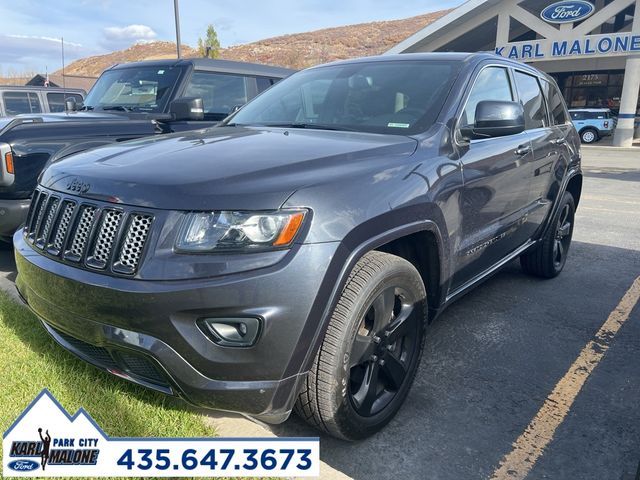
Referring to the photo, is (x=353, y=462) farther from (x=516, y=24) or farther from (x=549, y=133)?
(x=516, y=24)

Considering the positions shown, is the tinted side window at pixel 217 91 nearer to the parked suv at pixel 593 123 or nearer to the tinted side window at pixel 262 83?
the tinted side window at pixel 262 83

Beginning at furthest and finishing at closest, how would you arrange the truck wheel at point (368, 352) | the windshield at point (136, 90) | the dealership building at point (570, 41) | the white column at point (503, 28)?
the white column at point (503, 28) < the dealership building at point (570, 41) < the windshield at point (136, 90) < the truck wheel at point (368, 352)

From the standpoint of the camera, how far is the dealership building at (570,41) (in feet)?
77.8

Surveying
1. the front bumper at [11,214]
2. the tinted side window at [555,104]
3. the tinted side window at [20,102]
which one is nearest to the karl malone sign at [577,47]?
the tinted side window at [20,102]

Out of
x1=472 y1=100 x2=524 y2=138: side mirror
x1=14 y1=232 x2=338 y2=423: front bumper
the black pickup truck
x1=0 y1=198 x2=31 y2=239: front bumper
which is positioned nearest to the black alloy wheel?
x1=14 y1=232 x2=338 y2=423: front bumper

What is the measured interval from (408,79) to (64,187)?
2.05 m

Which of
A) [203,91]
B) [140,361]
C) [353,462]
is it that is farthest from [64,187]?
[203,91]

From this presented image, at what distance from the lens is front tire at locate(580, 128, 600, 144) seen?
1024 inches

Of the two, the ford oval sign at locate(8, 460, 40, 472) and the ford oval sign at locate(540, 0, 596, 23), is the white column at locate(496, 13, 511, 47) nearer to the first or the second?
the ford oval sign at locate(540, 0, 596, 23)

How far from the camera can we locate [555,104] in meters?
4.72

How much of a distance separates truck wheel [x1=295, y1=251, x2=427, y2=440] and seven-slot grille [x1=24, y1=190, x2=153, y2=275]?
0.83 m

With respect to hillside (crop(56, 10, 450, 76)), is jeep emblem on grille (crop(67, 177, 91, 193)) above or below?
below

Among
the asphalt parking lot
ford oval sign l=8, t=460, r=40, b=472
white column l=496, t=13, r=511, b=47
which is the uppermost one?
white column l=496, t=13, r=511, b=47

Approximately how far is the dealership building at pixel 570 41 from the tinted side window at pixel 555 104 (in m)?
22.6
